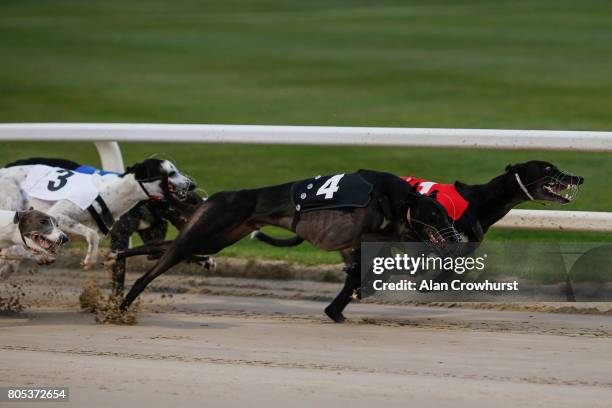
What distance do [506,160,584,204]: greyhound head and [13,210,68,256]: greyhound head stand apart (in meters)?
2.74

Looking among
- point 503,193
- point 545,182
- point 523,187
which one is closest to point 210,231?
point 503,193

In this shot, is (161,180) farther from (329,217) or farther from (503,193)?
(503,193)

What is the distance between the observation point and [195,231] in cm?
741

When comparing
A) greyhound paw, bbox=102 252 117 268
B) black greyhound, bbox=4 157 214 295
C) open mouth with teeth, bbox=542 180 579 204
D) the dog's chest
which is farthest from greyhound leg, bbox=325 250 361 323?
greyhound paw, bbox=102 252 117 268

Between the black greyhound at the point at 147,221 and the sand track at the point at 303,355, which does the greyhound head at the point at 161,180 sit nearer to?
the black greyhound at the point at 147,221

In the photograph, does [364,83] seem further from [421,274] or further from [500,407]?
[500,407]

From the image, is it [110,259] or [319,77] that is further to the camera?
[319,77]

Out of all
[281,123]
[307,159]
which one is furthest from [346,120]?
[307,159]

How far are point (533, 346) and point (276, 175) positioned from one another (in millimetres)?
6086

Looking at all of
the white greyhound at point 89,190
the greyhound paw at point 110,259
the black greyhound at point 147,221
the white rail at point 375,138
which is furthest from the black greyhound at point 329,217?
the white rail at point 375,138

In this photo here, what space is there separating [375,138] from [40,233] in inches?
91.3

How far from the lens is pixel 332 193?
7.13m

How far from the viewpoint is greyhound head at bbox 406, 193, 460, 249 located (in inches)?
277

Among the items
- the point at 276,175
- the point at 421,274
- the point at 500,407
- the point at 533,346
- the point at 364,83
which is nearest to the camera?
the point at 500,407
